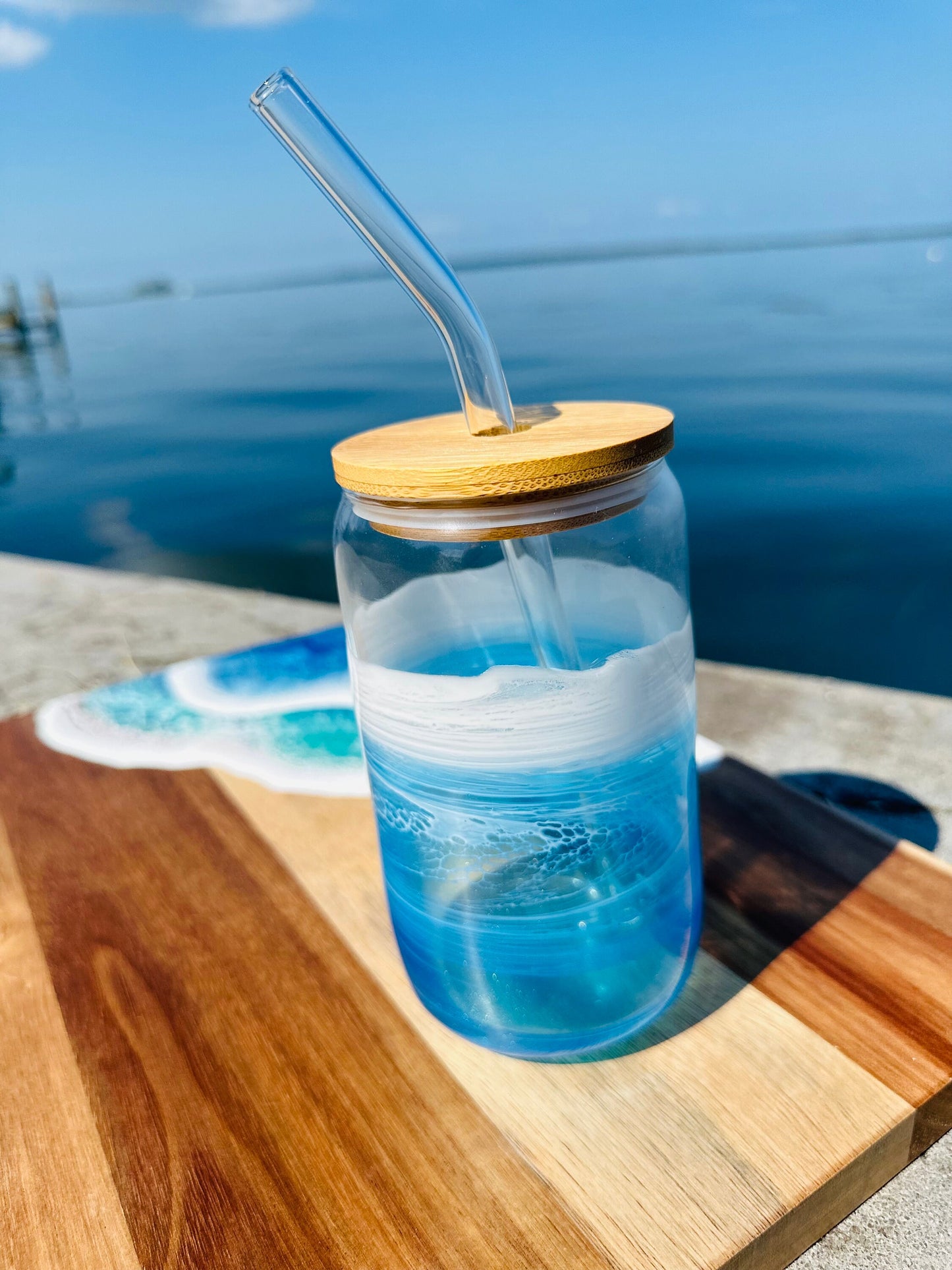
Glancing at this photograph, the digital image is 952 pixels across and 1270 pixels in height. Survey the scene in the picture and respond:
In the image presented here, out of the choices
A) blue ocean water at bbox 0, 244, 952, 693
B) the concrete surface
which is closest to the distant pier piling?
blue ocean water at bbox 0, 244, 952, 693

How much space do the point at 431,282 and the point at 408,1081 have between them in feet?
1.53

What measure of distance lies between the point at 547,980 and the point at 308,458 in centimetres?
446

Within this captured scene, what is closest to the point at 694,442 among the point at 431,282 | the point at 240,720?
the point at 240,720

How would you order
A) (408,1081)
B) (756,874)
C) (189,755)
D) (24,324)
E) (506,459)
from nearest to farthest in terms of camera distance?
(506,459), (408,1081), (756,874), (189,755), (24,324)

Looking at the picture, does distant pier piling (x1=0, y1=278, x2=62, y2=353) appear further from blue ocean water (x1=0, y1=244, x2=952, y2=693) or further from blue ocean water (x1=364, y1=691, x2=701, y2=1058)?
blue ocean water (x1=364, y1=691, x2=701, y2=1058)

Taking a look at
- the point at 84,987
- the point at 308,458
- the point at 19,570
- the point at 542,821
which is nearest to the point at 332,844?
the point at 84,987

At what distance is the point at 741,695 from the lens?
1475 mm

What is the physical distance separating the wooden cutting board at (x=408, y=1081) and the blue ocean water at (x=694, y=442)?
190 centimetres

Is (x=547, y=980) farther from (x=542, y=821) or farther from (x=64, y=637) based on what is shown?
(x=64, y=637)

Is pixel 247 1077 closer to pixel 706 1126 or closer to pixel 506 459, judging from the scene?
pixel 706 1126

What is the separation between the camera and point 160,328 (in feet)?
42.4

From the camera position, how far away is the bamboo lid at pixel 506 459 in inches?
17.1

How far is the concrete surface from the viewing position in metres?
0.57

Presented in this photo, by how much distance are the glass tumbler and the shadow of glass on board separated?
23 mm
